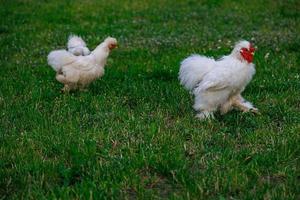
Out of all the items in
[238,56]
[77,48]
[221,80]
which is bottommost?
[77,48]

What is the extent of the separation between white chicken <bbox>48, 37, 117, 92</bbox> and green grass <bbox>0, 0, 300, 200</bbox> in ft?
0.76

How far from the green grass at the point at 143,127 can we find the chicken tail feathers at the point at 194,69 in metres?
0.49

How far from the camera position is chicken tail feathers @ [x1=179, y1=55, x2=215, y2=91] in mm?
8422

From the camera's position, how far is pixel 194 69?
851 cm

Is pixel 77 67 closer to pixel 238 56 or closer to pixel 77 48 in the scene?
pixel 77 48

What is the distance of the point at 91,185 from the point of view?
587 centimetres

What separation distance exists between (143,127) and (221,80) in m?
1.32

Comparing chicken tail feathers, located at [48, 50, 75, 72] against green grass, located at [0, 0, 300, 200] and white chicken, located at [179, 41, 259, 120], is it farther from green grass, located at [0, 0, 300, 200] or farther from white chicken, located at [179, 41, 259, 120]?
white chicken, located at [179, 41, 259, 120]

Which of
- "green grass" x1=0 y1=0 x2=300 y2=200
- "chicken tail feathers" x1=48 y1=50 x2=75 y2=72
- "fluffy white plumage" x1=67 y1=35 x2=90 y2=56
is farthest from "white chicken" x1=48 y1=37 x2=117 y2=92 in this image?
"fluffy white plumage" x1=67 y1=35 x2=90 y2=56

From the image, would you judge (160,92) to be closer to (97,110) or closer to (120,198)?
(97,110)

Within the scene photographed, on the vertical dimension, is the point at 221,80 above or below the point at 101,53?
above

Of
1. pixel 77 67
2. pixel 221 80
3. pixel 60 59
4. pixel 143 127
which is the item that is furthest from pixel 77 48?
pixel 221 80

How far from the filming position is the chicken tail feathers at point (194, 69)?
332 inches

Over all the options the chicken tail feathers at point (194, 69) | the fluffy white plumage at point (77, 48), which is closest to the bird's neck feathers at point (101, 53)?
the fluffy white plumage at point (77, 48)
